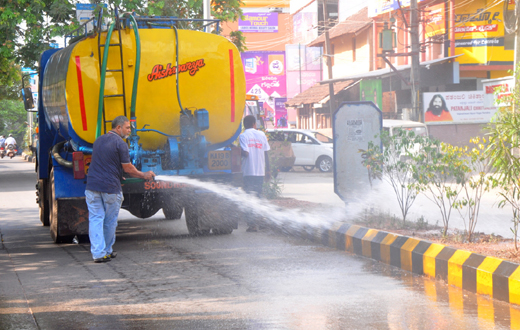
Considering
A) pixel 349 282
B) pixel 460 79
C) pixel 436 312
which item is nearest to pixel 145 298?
pixel 349 282

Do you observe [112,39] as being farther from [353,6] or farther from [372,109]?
[353,6]

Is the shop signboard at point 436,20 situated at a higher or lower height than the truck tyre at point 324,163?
higher

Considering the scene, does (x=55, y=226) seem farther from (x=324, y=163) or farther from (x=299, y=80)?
(x=299, y=80)

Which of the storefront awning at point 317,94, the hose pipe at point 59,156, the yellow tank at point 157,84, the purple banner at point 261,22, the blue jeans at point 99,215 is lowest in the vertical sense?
the blue jeans at point 99,215

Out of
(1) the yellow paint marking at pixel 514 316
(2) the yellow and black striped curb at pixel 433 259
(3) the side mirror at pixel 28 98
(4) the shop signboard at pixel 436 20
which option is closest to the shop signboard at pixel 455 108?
(4) the shop signboard at pixel 436 20

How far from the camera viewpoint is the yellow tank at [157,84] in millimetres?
8570

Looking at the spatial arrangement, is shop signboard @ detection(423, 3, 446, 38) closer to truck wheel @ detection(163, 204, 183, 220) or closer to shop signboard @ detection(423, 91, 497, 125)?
shop signboard @ detection(423, 91, 497, 125)

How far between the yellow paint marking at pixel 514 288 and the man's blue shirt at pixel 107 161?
4389 millimetres

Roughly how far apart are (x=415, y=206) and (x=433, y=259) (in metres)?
6.28

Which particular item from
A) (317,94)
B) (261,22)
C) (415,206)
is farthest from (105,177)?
(261,22)

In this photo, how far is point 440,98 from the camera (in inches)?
909

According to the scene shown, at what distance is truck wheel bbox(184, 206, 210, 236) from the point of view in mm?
9961

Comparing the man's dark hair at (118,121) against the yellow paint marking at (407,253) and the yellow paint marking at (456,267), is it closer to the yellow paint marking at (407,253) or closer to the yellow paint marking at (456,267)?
the yellow paint marking at (407,253)

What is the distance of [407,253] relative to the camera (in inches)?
284
